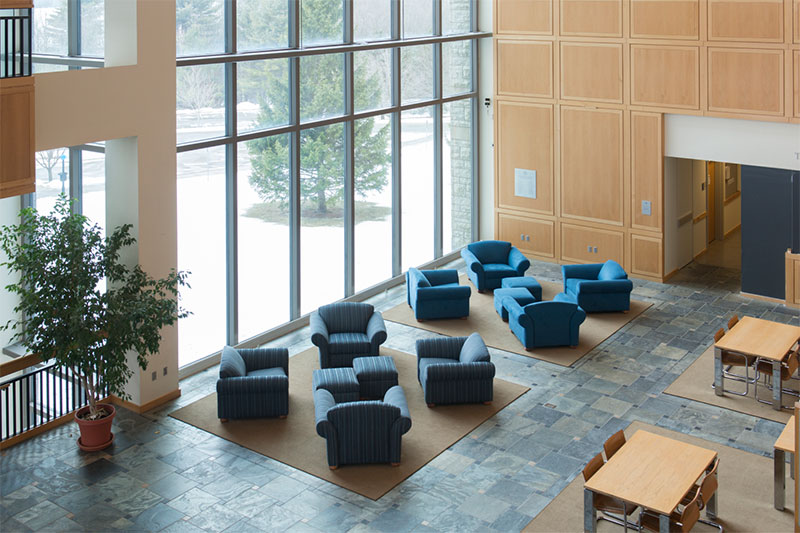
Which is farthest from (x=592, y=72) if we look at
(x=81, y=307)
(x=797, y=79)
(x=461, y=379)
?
(x=81, y=307)

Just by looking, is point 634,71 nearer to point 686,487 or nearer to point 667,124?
point 667,124

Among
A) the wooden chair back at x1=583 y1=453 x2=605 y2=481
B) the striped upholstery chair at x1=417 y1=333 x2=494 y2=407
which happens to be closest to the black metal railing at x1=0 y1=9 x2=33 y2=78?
the striped upholstery chair at x1=417 y1=333 x2=494 y2=407

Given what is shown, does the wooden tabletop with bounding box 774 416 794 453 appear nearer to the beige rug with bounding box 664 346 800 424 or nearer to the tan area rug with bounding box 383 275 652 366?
the beige rug with bounding box 664 346 800 424

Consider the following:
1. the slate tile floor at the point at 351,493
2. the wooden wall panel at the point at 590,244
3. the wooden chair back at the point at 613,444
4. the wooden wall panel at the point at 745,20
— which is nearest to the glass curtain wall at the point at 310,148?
the slate tile floor at the point at 351,493

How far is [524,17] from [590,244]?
15.2 feet

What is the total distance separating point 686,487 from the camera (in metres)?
8.51

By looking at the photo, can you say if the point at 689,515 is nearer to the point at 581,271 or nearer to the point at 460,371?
the point at 460,371

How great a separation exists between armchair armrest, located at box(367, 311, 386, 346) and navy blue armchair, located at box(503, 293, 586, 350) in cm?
224

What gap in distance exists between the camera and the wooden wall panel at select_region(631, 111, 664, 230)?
1648cm

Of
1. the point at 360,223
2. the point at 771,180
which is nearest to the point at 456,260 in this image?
the point at 360,223

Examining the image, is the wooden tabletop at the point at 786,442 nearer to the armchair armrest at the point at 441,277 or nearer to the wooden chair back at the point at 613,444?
the wooden chair back at the point at 613,444

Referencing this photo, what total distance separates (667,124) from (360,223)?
5.85 m

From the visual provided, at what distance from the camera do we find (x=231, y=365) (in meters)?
11.7

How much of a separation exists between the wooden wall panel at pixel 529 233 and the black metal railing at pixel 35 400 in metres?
9.68
